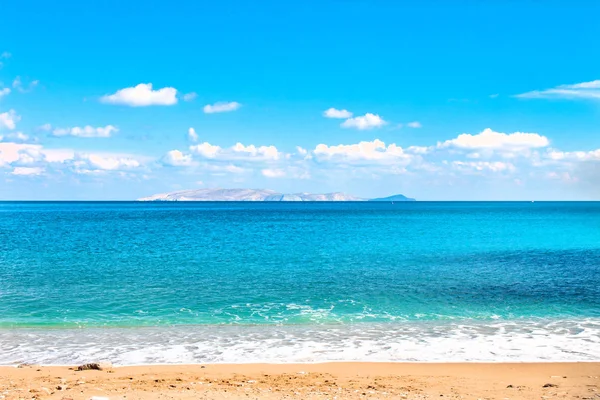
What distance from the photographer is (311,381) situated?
42.4 ft

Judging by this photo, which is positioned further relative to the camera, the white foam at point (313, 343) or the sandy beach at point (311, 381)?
the white foam at point (313, 343)

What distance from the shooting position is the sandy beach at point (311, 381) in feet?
38.2

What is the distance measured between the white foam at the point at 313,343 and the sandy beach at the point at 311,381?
0.93 metres

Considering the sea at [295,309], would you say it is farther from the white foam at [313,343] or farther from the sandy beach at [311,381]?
the sandy beach at [311,381]

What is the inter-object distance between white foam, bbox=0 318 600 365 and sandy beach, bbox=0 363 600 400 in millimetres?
933

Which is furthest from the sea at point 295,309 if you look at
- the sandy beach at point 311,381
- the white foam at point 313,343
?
the sandy beach at point 311,381

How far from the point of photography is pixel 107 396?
11219 mm

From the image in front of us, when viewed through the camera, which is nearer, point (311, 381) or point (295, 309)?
point (311, 381)

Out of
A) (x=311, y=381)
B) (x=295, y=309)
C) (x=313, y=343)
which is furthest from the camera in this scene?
(x=295, y=309)

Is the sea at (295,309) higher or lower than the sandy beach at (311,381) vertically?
lower

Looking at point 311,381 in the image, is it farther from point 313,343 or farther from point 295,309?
point 295,309

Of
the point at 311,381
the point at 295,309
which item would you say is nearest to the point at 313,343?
the point at 311,381

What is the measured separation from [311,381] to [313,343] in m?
4.53

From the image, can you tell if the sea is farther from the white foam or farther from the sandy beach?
the sandy beach
